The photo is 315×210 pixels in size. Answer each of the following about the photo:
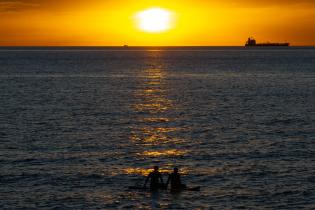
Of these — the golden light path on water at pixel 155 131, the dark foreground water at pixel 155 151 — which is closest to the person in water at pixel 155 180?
the dark foreground water at pixel 155 151

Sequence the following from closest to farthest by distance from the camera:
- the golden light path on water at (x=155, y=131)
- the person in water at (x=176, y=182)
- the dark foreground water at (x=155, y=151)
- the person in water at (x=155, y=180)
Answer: the dark foreground water at (x=155, y=151), the person in water at (x=176, y=182), the person in water at (x=155, y=180), the golden light path on water at (x=155, y=131)

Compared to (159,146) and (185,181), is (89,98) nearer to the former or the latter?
(159,146)

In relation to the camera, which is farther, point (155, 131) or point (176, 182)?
point (155, 131)

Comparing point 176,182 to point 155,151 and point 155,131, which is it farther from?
point 155,131

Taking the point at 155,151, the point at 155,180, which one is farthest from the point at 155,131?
the point at 155,180

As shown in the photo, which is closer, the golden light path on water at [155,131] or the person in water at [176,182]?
the person in water at [176,182]

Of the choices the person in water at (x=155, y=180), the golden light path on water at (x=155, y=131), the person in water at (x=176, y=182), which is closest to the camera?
the person in water at (x=176, y=182)

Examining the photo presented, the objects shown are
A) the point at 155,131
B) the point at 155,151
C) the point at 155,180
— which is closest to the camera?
the point at 155,180

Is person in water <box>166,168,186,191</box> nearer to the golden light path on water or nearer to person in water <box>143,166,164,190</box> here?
person in water <box>143,166,164,190</box>

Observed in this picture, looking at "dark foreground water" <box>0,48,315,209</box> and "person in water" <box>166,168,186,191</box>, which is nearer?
"dark foreground water" <box>0,48,315,209</box>

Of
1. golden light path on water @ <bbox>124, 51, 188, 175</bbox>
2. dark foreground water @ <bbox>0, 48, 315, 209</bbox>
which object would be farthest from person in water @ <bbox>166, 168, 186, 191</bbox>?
golden light path on water @ <bbox>124, 51, 188, 175</bbox>

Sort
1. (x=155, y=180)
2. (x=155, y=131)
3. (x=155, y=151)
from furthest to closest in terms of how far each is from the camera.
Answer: (x=155, y=131) → (x=155, y=151) → (x=155, y=180)

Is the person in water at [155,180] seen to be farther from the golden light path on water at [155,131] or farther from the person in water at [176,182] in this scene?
the golden light path on water at [155,131]

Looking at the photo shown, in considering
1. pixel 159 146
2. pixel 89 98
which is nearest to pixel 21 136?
pixel 159 146
